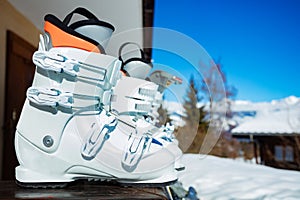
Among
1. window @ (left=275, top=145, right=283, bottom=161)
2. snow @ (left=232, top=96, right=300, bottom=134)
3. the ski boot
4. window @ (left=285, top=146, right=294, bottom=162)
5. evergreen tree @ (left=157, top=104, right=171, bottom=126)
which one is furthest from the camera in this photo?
snow @ (left=232, top=96, right=300, bottom=134)

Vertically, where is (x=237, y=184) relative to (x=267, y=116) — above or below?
below

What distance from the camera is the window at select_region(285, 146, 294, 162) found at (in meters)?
5.87

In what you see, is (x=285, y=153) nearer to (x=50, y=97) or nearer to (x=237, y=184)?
(x=237, y=184)

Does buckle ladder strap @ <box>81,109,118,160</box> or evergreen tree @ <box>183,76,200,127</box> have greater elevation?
evergreen tree @ <box>183,76,200,127</box>

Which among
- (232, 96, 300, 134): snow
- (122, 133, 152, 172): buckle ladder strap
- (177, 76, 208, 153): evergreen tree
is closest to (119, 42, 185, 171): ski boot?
(177, 76, 208, 153): evergreen tree

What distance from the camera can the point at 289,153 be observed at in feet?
19.7

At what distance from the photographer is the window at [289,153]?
19.3 feet

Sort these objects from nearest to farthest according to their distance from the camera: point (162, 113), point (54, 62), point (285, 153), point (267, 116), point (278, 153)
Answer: point (54, 62) → point (162, 113) → point (285, 153) → point (278, 153) → point (267, 116)

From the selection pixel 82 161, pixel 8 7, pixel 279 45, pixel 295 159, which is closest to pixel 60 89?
pixel 82 161

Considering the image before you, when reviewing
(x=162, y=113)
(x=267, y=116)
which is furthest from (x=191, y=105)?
(x=267, y=116)

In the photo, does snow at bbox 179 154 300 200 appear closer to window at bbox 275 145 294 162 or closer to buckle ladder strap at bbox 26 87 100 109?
buckle ladder strap at bbox 26 87 100 109

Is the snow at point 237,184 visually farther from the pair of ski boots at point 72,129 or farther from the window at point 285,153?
the window at point 285,153

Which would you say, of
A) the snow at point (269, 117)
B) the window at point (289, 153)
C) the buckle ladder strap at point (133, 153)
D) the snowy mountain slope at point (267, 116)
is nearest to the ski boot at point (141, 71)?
the buckle ladder strap at point (133, 153)

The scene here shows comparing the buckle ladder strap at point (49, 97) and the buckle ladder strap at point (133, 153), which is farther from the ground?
the buckle ladder strap at point (49, 97)
